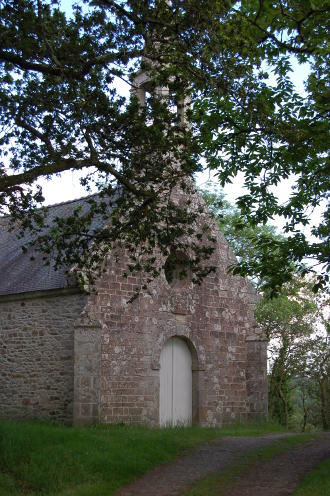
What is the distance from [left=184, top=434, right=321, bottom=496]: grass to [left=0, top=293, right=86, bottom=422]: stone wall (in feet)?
17.2

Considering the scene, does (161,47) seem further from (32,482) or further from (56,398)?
(56,398)

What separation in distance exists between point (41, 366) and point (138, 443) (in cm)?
493

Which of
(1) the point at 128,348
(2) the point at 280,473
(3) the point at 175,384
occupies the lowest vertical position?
(2) the point at 280,473

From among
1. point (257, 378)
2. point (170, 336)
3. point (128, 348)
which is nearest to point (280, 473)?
point (128, 348)

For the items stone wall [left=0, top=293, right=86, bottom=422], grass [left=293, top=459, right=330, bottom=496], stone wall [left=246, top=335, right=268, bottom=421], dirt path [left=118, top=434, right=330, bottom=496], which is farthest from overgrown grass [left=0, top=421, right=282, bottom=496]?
stone wall [left=246, top=335, right=268, bottom=421]

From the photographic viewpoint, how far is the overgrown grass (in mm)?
10359

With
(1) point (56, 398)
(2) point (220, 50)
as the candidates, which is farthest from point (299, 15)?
(1) point (56, 398)

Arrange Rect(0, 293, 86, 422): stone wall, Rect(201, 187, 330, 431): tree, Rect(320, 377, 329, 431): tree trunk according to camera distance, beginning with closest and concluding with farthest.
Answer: Rect(0, 293, 86, 422): stone wall
Rect(320, 377, 329, 431): tree trunk
Rect(201, 187, 330, 431): tree

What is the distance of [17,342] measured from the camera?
1795cm

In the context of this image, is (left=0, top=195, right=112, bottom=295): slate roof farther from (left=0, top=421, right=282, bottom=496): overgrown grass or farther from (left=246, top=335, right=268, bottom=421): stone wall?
(left=246, top=335, right=268, bottom=421): stone wall

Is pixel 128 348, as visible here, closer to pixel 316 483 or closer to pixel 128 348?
pixel 128 348

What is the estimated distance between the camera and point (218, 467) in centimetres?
1173

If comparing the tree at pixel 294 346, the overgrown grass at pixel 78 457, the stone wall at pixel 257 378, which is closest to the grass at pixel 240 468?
the overgrown grass at pixel 78 457

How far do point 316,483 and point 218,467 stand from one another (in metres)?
2.24
